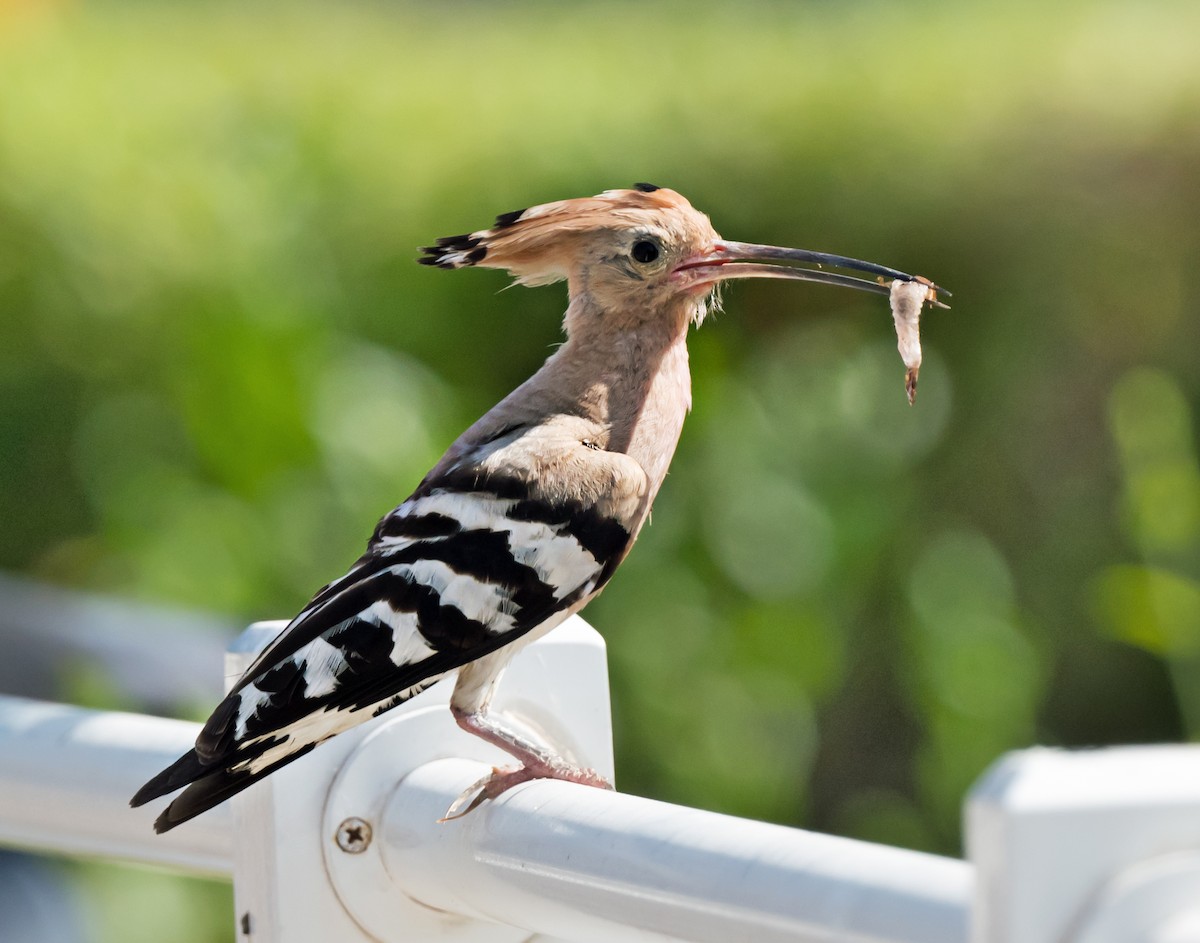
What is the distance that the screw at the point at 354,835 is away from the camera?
0.91 meters

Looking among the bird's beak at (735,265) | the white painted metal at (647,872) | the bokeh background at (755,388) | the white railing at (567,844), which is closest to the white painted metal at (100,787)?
the white railing at (567,844)

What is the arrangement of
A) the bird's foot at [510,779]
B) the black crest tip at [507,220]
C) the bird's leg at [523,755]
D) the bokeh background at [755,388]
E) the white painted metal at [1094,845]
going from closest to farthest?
1. the white painted metal at [1094,845]
2. the bird's foot at [510,779]
3. the bird's leg at [523,755]
4. the black crest tip at [507,220]
5. the bokeh background at [755,388]

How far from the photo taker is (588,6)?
460 centimetres

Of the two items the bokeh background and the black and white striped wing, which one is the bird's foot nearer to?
the black and white striped wing

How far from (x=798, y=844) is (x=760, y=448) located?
1787 mm

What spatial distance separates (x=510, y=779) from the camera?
0.93 metres

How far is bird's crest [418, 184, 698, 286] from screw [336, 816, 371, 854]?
0.51 metres

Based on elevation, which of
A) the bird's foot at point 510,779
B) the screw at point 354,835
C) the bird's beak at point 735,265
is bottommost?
the screw at point 354,835

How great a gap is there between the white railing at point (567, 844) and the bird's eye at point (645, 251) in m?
0.39

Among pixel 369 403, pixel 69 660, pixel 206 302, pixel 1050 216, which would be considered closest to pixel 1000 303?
pixel 1050 216

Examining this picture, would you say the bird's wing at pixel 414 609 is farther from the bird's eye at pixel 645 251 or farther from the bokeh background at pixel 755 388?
the bokeh background at pixel 755 388

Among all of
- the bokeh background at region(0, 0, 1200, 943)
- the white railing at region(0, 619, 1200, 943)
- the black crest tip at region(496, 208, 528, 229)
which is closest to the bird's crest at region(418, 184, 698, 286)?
the black crest tip at region(496, 208, 528, 229)

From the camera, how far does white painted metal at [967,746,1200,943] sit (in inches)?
19.2

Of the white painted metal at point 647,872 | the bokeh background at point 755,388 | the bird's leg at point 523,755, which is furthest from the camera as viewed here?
the bokeh background at point 755,388
